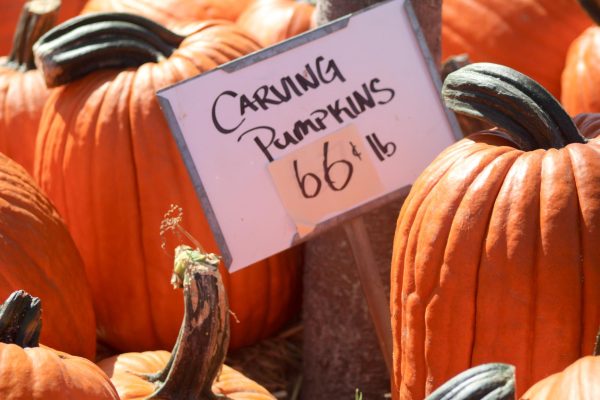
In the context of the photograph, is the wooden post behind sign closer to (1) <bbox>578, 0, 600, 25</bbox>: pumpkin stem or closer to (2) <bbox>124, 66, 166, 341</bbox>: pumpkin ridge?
(2) <bbox>124, 66, 166, 341</bbox>: pumpkin ridge

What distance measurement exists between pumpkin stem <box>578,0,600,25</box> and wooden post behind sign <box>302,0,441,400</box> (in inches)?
17.2

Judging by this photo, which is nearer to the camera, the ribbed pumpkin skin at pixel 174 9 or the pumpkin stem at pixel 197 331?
the pumpkin stem at pixel 197 331

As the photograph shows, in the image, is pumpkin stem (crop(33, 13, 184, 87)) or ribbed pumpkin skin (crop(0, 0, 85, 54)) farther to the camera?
ribbed pumpkin skin (crop(0, 0, 85, 54))

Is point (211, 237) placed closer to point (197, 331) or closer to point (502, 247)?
point (197, 331)

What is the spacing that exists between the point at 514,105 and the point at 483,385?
607 mm

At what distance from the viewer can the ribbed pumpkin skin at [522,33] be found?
2686 millimetres

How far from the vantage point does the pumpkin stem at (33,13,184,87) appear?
2145 mm

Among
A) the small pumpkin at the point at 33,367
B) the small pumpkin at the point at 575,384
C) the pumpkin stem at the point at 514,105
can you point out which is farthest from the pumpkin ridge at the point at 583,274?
the small pumpkin at the point at 33,367

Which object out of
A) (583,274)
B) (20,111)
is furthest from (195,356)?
(20,111)

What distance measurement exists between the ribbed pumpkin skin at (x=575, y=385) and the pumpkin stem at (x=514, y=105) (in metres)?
0.48

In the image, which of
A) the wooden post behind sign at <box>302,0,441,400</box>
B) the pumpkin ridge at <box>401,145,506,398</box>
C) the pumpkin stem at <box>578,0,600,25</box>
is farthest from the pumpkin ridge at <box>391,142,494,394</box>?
the pumpkin stem at <box>578,0,600,25</box>

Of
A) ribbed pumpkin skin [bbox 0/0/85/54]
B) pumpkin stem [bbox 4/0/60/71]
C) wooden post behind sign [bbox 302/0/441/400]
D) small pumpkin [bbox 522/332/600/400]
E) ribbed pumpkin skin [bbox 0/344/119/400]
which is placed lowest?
wooden post behind sign [bbox 302/0/441/400]

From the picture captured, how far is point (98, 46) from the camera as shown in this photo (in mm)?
2143

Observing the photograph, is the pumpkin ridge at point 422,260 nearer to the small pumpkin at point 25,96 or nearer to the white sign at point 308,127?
the white sign at point 308,127
